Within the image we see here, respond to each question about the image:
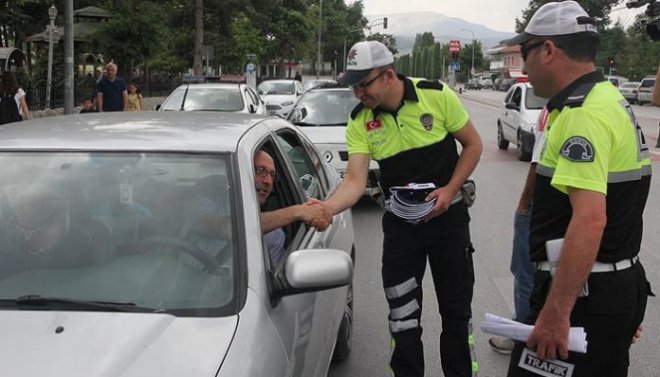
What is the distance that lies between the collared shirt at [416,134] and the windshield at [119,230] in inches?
37.0

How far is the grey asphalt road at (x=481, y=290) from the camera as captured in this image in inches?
165

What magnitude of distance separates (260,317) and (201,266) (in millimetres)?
361

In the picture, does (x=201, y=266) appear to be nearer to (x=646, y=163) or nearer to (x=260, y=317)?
(x=260, y=317)

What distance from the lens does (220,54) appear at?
3978cm

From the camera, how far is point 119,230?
102 inches

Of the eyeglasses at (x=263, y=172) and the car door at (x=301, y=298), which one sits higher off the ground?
the eyeglasses at (x=263, y=172)

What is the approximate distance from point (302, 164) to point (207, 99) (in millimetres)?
10286

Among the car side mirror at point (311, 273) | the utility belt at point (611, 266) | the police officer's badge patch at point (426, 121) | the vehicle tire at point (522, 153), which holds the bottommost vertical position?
the vehicle tire at point (522, 153)

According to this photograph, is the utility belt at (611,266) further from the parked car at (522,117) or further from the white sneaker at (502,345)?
the parked car at (522,117)

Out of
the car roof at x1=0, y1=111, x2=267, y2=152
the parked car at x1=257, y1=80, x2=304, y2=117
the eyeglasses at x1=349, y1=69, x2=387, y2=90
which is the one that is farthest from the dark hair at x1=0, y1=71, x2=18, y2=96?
the parked car at x1=257, y1=80, x2=304, y2=117

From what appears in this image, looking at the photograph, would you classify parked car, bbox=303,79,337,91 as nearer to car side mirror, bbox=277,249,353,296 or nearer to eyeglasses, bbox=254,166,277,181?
eyeglasses, bbox=254,166,277,181

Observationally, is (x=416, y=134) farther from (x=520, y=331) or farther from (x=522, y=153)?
(x=522, y=153)

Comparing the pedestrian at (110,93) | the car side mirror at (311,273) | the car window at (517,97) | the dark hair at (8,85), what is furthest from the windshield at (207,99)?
the car side mirror at (311,273)

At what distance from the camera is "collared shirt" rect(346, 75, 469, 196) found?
3.33m
